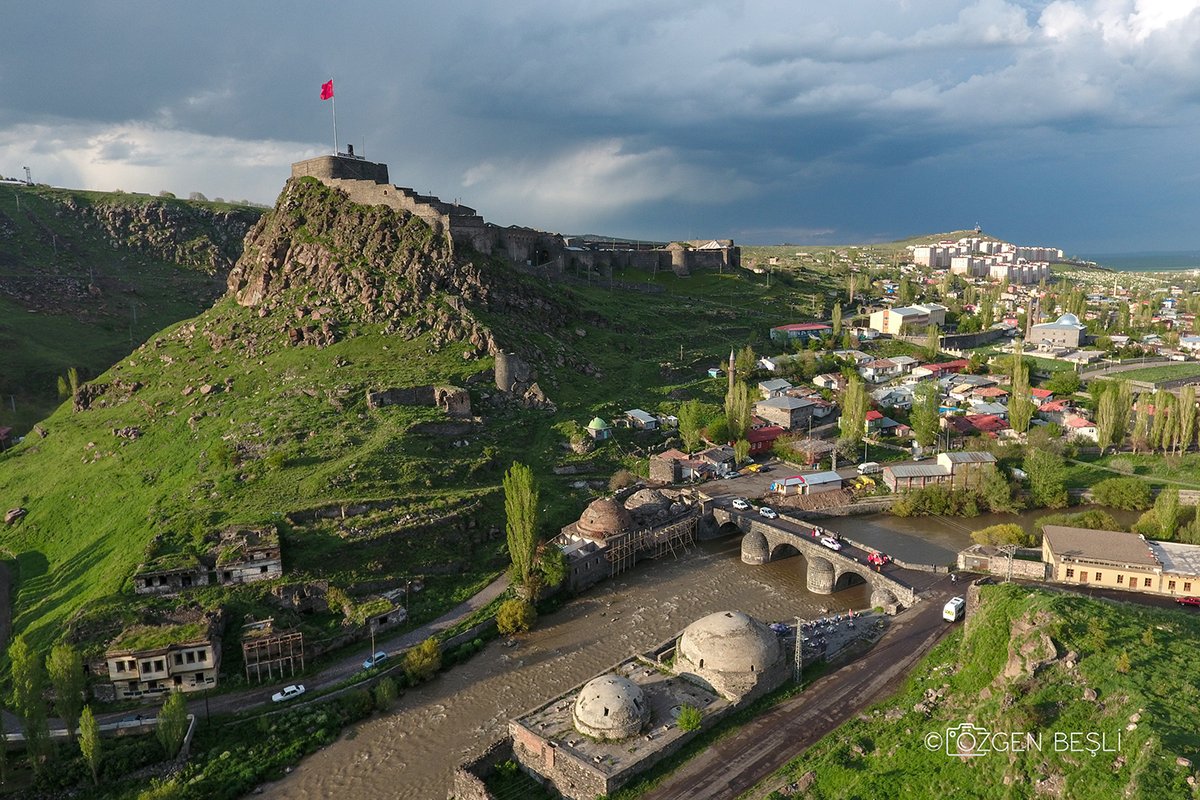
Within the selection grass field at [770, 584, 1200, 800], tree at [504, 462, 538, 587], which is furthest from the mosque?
tree at [504, 462, 538, 587]

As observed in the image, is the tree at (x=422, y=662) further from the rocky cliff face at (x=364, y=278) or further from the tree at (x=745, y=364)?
the tree at (x=745, y=364)

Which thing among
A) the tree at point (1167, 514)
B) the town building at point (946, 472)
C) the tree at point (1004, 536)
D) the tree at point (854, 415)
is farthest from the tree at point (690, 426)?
the tree at point (1167, 514)

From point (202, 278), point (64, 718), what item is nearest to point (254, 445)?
point (64, 718)

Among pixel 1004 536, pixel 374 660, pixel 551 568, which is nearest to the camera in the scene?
pixel 374 660

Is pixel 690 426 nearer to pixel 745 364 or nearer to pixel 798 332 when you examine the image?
pixel 745 364

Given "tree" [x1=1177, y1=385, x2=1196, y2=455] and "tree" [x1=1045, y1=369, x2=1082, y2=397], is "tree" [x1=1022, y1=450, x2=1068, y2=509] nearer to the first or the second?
"tree" [x1=1177, y1=385, x2=1196, y2=455]

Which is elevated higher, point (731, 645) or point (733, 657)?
point (731, 645)

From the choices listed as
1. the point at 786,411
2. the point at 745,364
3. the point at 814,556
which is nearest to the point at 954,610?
the point at 814,556
